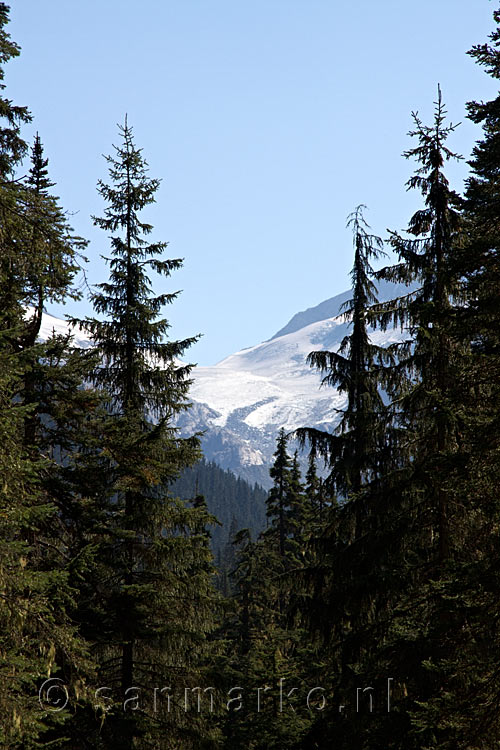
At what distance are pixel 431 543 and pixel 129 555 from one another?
656 cm

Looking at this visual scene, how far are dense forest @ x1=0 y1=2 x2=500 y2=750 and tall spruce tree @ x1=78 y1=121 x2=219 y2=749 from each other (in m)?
0.05

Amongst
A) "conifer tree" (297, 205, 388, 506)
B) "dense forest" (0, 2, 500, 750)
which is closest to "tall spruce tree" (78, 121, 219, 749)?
"dense forest" (0, 2, 500, 750)

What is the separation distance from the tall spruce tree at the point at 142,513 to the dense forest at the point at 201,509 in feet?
0.17

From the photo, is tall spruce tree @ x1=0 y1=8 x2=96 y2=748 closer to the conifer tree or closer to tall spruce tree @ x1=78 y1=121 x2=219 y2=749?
tall spruce tree @ x1=78 y1=121 x2=219 y2=749

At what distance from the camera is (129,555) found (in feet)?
45.6

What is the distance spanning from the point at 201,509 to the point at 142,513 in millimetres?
1352

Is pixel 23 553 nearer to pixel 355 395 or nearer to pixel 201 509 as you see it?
pixel 201 509

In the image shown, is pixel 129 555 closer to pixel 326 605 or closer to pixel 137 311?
pixel 326 605

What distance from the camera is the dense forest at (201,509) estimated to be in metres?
7.05

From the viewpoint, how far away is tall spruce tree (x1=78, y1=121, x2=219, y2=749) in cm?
1282

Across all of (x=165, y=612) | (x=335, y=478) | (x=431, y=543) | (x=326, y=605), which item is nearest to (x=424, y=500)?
(x=431, y=543)

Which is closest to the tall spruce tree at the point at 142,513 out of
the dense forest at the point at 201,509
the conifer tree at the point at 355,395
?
the dense forest at the point at 201,509

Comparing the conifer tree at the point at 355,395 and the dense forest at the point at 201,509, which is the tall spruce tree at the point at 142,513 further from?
the conifer tree at the point at 355,395

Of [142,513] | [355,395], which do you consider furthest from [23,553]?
[355,395]
